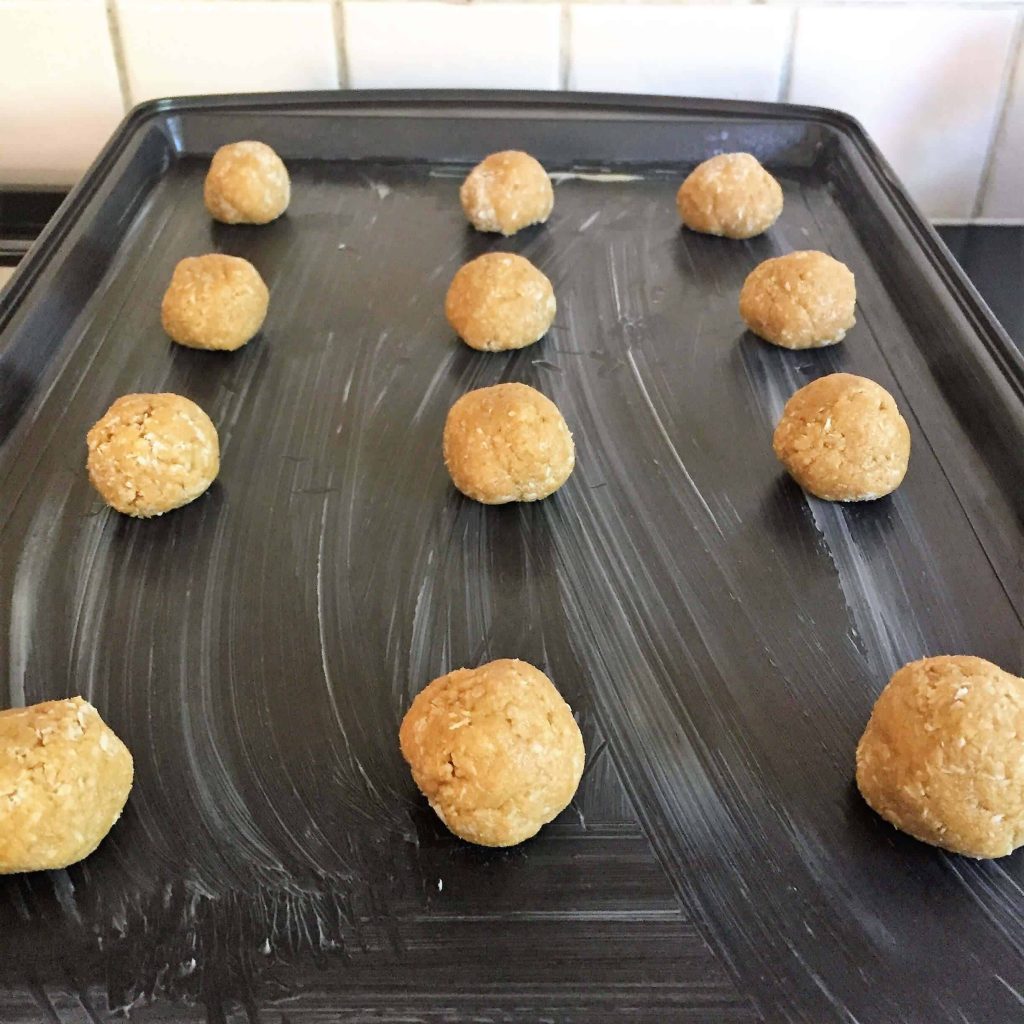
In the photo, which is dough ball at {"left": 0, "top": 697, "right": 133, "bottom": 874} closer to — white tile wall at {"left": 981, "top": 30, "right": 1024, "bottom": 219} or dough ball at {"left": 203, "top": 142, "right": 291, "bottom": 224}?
dough ball at {"left": 203, "top": 142, "right": 291, "bottom": 224}

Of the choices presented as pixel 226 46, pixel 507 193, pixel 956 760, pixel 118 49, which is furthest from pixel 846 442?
pixel 118 49

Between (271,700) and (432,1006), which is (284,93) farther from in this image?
(432,1006)

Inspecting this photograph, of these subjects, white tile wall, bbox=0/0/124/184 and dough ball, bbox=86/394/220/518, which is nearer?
dough ball, bbox=86/394/220/518

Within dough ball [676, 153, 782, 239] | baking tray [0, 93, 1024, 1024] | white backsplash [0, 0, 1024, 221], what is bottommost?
baking tray [0, 93, 1024, 1024]

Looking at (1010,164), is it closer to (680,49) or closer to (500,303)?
(680,49)

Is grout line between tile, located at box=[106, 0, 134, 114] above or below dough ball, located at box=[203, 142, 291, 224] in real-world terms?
above

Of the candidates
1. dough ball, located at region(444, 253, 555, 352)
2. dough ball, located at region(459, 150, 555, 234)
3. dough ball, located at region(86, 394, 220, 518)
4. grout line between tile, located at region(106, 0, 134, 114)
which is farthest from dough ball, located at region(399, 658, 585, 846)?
grout line between tile, located at region(106, 0, 134, 114)

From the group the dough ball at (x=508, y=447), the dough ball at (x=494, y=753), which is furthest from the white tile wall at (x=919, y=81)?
the dough ball at (x=494, y=753)
